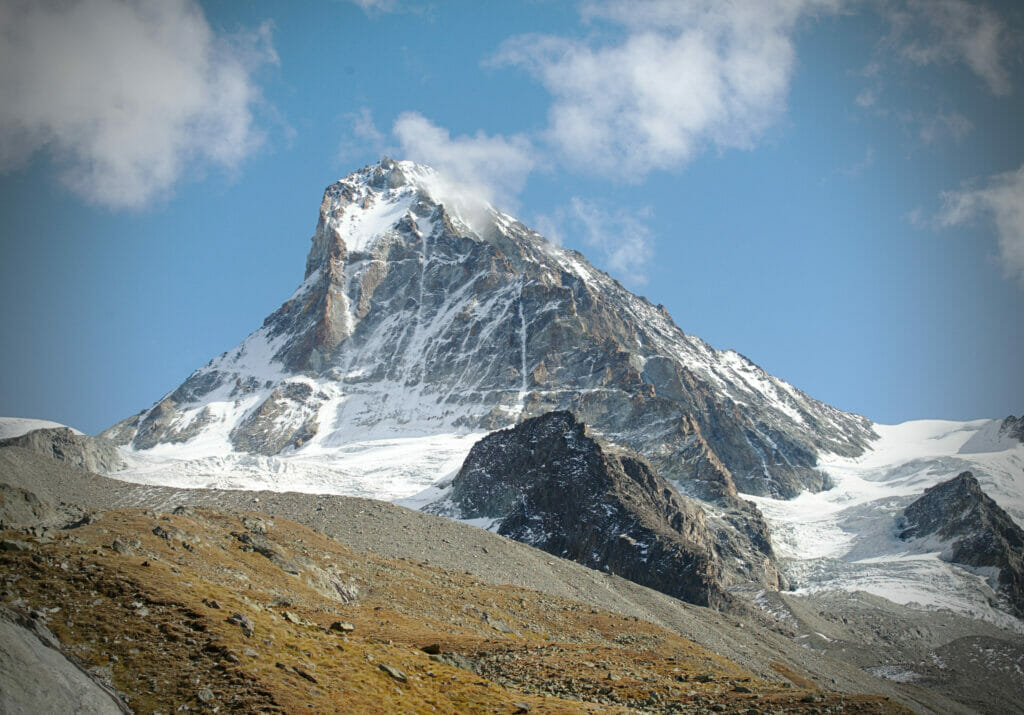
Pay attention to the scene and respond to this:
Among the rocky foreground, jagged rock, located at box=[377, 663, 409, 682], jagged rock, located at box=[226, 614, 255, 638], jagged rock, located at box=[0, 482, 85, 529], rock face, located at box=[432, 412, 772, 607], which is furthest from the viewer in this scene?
rock face, located at box=[432, 412, 772, 607]

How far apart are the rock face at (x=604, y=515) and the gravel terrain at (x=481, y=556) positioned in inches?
776

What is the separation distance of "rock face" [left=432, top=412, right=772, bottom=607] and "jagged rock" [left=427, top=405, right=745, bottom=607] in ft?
0.64

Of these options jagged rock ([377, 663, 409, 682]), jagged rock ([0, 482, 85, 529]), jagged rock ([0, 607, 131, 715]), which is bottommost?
jagged rock ([377, 663, 409, 682])

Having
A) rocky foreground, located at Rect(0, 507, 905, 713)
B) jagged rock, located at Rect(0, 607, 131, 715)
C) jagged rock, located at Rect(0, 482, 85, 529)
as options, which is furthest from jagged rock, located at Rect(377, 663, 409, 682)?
jagged rock, located at Rect(0, 482, 85, 529)

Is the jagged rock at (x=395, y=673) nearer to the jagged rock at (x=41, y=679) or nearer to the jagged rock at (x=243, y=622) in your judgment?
the jagged rock at (x=243, y=622)

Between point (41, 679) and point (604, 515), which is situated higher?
point (604, 515)

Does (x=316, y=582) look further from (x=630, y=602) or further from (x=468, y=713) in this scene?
(x=630, y=602)

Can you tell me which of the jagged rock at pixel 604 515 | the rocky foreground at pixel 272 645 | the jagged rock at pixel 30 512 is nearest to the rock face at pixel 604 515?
the jagged rock at pixel 604 515

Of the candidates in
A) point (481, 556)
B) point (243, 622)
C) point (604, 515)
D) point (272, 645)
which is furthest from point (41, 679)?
point (604, 515)

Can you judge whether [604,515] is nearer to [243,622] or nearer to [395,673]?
[395,673]

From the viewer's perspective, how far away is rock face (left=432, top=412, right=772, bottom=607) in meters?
151

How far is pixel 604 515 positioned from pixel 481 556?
2267 inches

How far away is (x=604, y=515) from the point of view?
542 feet

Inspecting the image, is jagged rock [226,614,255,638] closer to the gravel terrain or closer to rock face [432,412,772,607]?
the gravel terrain
